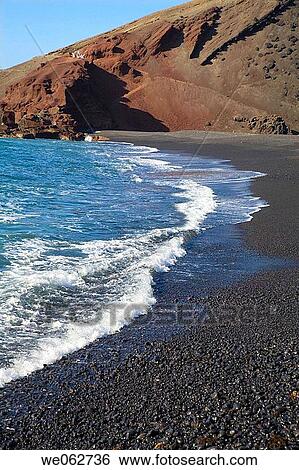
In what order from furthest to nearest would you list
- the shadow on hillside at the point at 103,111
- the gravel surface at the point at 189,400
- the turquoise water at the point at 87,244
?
the shadow on hillside at the point at 103,111 → the turquoise water at the point at 87,244 → the gravel surface at the point at 189,400

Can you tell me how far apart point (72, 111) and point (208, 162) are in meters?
42.7

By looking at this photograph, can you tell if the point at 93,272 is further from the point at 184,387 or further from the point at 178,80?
the point at 178,80

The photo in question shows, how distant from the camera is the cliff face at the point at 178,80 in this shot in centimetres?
7362

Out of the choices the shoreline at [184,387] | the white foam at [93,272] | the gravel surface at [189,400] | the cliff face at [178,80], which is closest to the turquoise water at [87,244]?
the white foam at [93,272]

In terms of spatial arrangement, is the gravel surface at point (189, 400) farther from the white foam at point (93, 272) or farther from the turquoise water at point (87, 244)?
the turquoise water at point (87, 244)

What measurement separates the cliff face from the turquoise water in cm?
4465

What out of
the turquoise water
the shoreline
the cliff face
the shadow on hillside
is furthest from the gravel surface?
the shadow on hillside

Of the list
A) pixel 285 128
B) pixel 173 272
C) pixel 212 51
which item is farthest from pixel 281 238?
pixel 212 51

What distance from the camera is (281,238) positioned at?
1285cm

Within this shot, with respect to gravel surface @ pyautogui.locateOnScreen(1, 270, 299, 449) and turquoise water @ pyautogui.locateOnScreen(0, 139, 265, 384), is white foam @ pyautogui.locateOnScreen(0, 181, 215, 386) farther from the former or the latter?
gravel surface @ pyautogui.locateOnScreen(1, 270, 299, 449)

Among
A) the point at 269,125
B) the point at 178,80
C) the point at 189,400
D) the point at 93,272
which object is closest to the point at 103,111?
the point at 178,80

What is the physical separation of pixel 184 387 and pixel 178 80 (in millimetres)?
82419

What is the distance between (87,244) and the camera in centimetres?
1219

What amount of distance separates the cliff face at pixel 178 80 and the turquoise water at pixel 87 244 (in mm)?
44650
